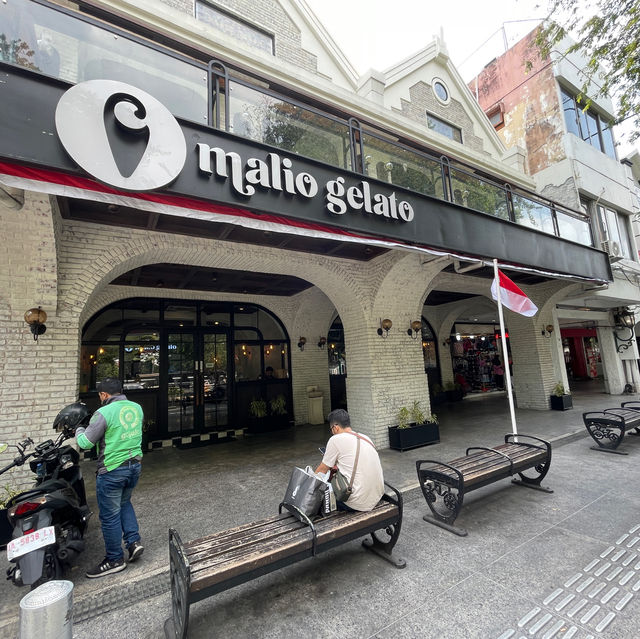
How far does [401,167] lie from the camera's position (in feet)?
18.3

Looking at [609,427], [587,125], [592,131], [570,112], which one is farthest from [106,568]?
[592,131]

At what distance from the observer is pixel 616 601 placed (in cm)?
254

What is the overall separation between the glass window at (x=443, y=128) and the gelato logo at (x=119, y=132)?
371 inches

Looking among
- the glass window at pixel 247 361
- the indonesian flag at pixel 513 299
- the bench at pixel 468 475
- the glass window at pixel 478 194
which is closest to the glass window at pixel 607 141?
the glass window at pixel 478 194

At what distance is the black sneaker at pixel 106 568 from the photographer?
10.0 ft

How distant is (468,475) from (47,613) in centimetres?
383

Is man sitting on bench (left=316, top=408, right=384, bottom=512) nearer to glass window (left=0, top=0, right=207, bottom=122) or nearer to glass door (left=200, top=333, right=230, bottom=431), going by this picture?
glass window (left=0, top=0, right=207, bottom=122)

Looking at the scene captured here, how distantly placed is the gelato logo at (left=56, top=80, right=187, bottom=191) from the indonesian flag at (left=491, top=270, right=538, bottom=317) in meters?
5.26

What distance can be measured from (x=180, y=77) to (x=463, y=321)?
51.9ft

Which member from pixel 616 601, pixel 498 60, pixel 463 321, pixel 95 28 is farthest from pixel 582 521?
pixel 498 60

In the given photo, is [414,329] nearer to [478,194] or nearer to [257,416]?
[478,194]

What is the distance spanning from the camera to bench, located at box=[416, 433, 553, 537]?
12.2 ft

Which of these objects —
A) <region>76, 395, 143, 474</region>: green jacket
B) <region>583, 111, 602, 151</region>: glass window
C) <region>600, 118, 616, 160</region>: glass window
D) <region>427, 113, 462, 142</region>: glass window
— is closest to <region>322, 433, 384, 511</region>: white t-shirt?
<region>76, 395, 143, 474</region>: green jacket

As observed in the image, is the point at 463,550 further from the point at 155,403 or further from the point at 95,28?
the point at 155,403
